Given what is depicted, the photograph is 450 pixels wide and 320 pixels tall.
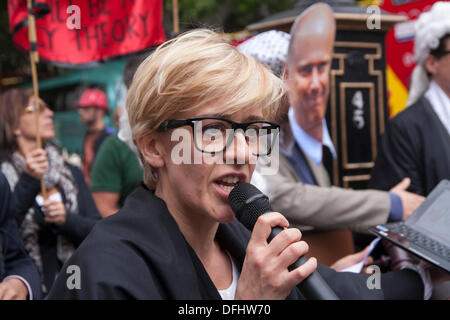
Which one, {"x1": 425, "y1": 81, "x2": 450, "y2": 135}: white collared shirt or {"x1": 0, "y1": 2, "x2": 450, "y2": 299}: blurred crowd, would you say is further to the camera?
{"x1": 425, "y1": 81, "x2": 450, "y2": 135}: white collared shirt

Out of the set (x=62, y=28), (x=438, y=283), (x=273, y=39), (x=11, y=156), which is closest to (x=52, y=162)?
(x=11, y=156)

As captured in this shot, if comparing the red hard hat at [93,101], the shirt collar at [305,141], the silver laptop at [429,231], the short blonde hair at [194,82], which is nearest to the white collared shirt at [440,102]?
the shirt collar at [305,141]

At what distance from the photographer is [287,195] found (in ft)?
7.46

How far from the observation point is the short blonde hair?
128 cm

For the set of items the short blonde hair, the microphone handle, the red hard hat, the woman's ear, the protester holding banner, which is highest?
the short blonde hair

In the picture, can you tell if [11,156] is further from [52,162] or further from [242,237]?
[242,237]

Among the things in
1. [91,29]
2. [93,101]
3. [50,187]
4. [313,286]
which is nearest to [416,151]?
[313,286]

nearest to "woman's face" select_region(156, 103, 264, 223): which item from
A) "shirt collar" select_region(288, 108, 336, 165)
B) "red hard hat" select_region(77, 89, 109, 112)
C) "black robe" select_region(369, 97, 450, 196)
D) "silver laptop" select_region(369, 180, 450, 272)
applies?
"silver laptop" select_region(369, 180, 450, 272)

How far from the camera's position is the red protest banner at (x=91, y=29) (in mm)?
3002

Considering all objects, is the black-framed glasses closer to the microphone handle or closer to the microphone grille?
the microphone grille

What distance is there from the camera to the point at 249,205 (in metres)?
1.19

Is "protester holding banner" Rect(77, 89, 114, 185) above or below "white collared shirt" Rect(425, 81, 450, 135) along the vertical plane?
below

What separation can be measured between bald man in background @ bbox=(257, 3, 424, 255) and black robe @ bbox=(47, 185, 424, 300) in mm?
911

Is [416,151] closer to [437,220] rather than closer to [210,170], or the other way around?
[437,220]
